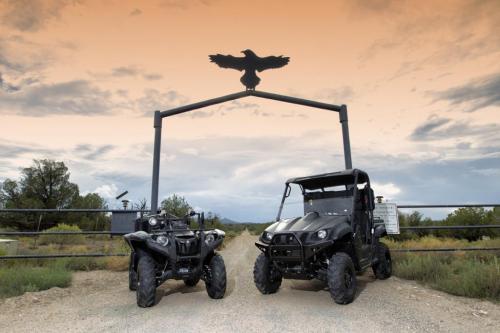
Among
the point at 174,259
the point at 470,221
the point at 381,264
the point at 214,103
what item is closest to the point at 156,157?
the point at 214,103

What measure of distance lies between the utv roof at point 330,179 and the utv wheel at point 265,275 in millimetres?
1781

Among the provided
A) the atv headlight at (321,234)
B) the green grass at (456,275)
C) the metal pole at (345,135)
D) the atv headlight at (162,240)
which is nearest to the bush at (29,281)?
the atv headlight at (162,240)

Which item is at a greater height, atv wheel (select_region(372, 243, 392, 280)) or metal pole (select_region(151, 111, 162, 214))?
metal pole (select_region(151, 111, 162, 214))

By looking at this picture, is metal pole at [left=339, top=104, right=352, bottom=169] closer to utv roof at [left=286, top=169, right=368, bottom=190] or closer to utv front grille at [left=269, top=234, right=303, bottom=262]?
utv roof at [left=286, top=169, right=368, bottom=190]

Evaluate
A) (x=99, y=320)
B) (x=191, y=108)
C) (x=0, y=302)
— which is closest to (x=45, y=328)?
(x=99, y=320)

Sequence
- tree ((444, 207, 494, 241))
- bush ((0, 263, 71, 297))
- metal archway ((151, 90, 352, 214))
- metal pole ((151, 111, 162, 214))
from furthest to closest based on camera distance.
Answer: tree ((444, 207, 494, 241))
metal archway ((151, 90, 352, 214))
metal pole ((151, 111, 162, 214))
bush ((0, 263, 71, 297))

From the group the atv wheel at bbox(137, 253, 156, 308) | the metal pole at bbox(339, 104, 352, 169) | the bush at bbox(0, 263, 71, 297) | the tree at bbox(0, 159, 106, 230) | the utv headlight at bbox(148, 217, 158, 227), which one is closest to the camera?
the atv wheel at bbox(137, 253, 156, 308)

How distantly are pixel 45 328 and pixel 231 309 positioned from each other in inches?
101

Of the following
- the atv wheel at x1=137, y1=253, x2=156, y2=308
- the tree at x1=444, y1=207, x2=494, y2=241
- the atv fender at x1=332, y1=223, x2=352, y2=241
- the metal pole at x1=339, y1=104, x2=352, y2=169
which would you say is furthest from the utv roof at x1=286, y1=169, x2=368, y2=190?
the tree at x1=444, y1=207, x2=494, y2=241

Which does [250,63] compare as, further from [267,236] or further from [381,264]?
[381,264]

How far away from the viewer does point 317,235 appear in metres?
5.96

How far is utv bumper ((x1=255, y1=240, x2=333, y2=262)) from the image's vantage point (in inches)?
229

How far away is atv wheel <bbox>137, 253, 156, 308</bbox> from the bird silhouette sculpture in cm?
689

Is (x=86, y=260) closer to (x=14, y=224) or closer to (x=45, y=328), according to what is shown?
(x=45, y=328)
